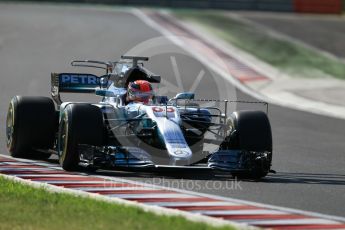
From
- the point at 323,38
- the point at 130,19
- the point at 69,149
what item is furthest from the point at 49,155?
the point at 130,19

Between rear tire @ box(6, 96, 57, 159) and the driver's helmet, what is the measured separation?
121 cm

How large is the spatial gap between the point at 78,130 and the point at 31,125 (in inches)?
68.6

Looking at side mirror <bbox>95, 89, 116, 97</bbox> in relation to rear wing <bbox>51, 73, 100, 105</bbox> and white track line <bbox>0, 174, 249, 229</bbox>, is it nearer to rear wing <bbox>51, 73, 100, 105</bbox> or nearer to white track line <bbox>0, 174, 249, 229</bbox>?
rear wing <bbox>51, 73, 100, 105</bbox>

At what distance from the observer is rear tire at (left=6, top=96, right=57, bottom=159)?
565 inches

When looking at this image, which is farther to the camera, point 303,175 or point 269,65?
point 269,65

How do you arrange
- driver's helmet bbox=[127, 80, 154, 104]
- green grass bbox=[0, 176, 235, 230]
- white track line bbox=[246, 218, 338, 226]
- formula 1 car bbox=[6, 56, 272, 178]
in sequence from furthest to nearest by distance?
driver's helmet bbox=[127, 80, 154, 104], formula 1 car bbox=[6, 56, 272, 178], white track line bbox=[246, 218, 338, 226], green grass bbox=[0, 176, 235, 230]

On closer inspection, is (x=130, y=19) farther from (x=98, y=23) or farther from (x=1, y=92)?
(x=1, y=92)

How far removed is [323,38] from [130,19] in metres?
8.93

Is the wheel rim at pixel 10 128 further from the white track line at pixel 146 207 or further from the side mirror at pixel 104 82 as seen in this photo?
the white track line at pixel 146 207

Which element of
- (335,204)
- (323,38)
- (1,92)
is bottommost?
(335,204)

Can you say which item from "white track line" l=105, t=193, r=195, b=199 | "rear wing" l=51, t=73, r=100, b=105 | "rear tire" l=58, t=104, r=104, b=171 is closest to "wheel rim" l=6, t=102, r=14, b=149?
"rear wing" l=51, t=73, r=100, b=105

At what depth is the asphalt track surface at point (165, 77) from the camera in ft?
39.7

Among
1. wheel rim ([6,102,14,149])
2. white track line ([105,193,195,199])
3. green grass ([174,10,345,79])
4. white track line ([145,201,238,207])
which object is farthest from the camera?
green grass ([174,10,345,79])

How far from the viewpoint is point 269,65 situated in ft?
109
